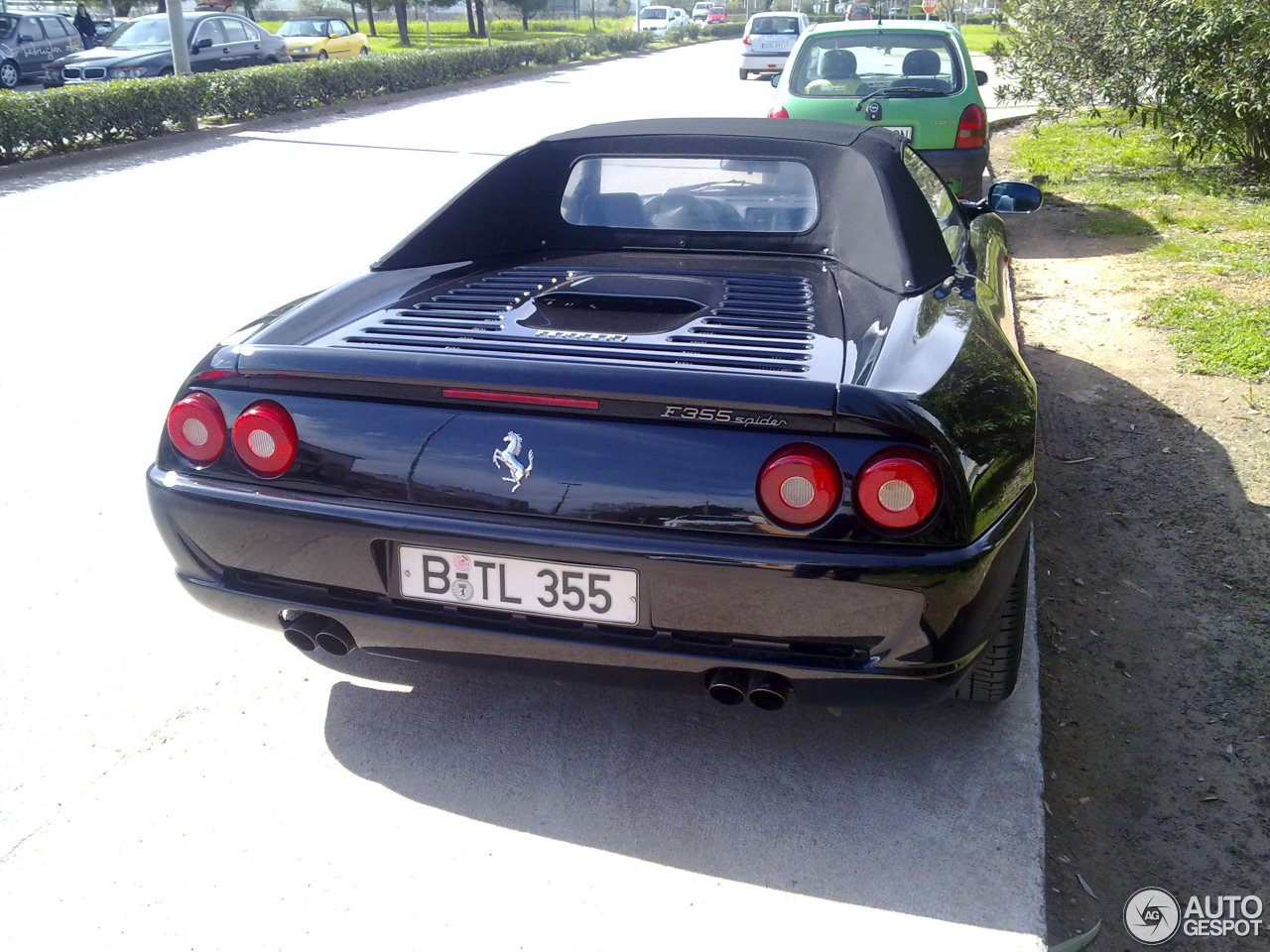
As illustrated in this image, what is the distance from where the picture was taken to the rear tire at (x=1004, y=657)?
109 inches

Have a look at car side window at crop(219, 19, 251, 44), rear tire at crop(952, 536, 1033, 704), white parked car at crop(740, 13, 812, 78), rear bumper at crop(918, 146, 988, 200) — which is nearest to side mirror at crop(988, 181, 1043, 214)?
rear tire at crop(952, 536, 1033, 704)

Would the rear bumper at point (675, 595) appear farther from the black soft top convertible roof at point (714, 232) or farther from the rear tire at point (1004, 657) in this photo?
the black soft top convertible roof at point (714, 232)

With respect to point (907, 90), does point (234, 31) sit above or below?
above

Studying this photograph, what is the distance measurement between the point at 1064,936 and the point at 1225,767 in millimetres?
776

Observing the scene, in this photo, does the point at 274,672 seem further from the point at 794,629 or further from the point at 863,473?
the point at 863,473

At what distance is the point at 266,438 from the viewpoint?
2562 mm

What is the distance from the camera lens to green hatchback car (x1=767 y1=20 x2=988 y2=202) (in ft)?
27.7

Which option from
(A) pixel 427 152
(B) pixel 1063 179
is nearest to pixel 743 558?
(B) pixel 1063 179

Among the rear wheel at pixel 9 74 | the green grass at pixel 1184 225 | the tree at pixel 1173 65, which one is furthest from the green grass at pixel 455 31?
the tree at pixel 1173 65

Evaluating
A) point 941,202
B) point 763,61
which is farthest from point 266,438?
point 763,61

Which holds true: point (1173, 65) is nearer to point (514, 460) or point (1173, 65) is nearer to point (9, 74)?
A: point (514, 460)

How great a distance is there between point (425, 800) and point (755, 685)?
2.84ft

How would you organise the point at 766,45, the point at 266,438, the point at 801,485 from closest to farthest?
the point at 801,485 < the point at 266,438 < the point at 766,45

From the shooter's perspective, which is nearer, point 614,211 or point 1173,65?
point 614,211
